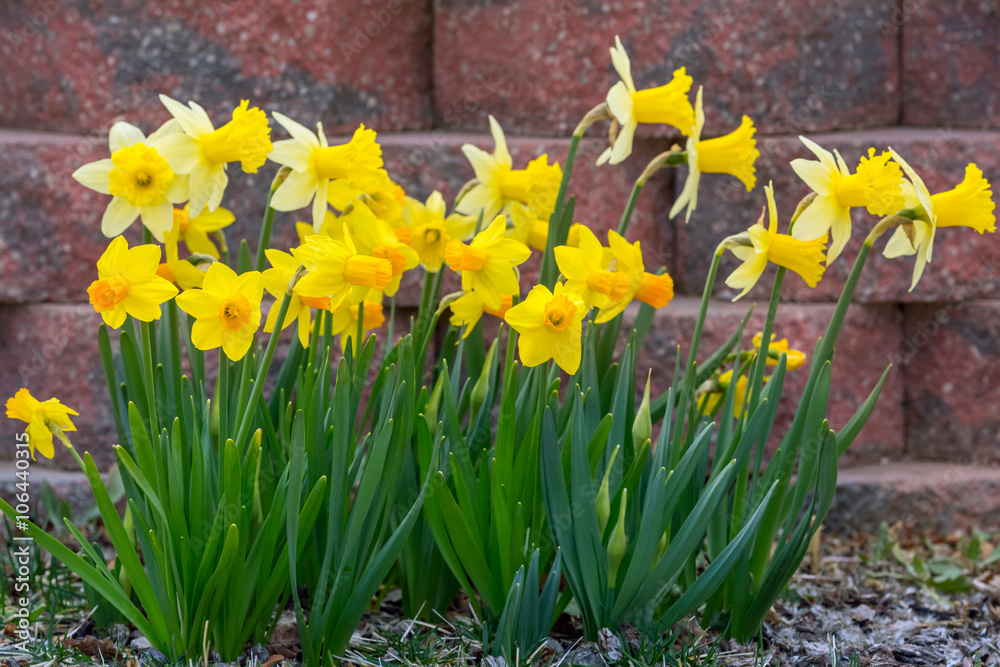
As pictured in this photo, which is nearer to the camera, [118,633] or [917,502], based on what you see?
[118,633]

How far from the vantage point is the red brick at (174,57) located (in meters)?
2.10

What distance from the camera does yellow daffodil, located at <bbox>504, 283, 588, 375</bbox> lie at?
1.13 meters

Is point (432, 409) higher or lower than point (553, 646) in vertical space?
higher

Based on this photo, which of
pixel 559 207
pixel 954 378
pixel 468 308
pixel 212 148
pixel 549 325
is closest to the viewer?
pixel 549 325

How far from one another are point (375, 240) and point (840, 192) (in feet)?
2.25

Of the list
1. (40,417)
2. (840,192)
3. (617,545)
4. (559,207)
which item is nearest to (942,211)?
(840,192)

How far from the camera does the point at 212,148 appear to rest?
125cm

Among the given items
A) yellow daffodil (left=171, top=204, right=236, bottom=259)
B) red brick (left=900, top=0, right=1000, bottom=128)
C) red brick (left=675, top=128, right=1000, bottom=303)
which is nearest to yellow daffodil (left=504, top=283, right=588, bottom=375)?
yellow daffodil (left=171, top=204, right=236, bottom=259)

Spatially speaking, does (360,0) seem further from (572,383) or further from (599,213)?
(572,383)

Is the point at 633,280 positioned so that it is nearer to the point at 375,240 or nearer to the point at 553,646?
the point at 375,240

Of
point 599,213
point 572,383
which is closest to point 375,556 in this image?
point 572,383

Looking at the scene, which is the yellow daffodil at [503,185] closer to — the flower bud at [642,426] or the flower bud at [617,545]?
the flower bud at [642,426]

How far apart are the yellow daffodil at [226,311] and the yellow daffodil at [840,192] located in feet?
2.53

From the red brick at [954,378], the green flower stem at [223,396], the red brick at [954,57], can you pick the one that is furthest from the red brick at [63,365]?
the red brick at [954,57]
